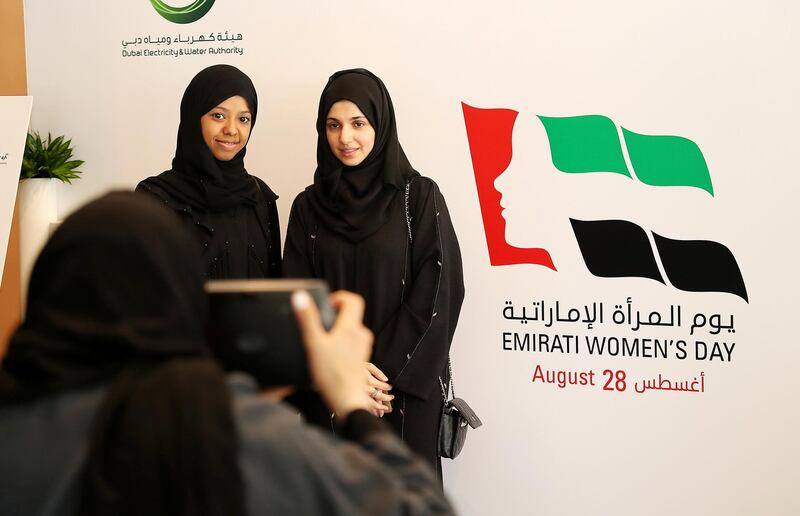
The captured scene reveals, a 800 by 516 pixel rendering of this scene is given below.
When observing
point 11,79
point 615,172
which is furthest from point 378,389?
point 11,79

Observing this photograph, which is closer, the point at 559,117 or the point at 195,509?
the point at 195,509

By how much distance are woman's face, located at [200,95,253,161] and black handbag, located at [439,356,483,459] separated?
1085 millimetres

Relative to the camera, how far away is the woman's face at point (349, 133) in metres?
2.88

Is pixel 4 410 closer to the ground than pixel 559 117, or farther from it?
closer to the ground

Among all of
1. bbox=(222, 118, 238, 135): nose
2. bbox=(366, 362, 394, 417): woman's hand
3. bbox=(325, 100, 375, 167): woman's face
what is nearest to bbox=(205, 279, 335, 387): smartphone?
bbox=(366, 362, 394, 417): woman's hand

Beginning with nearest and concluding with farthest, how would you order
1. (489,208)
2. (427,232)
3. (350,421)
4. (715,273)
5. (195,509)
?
(195,509)
(350,421)
(427,232)
(715,273)
(489,208)

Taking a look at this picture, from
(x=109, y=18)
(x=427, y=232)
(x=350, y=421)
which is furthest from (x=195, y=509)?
(x=109, y=18)

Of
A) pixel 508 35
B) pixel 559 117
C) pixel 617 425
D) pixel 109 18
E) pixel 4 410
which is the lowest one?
pixel 617 425

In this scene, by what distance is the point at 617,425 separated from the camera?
324cm

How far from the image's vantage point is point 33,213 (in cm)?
380

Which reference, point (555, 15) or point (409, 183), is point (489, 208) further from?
point (555, 15)

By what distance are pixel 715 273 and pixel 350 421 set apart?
230 cm

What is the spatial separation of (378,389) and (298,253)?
559 millimetres

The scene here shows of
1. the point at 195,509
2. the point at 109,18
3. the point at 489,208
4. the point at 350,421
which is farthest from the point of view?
the point at 109,18
